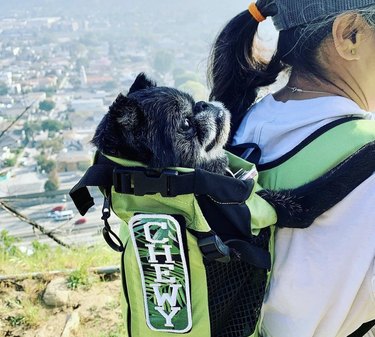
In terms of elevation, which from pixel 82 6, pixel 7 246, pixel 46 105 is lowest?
pixel 82 6

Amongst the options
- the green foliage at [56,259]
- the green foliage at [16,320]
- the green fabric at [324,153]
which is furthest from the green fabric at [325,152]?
the green foliage at [56,259]

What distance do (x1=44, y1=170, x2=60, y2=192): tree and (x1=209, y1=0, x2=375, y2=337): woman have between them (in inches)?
242

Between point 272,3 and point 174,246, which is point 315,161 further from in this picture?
point 272,3

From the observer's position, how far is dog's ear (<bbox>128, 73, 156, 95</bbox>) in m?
1.30

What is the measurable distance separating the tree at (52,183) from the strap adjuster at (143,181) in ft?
20.5

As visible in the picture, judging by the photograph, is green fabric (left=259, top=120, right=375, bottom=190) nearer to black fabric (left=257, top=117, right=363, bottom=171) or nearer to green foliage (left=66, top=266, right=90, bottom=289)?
black fabric (left=257, top=117, right=363, bottom=171)

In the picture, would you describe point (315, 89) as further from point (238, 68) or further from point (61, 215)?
point (61, 215)

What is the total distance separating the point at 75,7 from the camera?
31891 millimetres

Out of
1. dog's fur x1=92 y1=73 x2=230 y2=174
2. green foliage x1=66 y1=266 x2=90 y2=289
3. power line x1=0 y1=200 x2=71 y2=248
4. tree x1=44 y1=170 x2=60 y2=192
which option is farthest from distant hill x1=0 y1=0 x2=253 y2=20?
dog's fur x1=92 y1=73 x2=230 y2=174

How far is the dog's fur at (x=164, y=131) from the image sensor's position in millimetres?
1088

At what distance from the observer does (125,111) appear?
110 centimetres

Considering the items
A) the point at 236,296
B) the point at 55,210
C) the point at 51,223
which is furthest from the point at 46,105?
the point at 236,296

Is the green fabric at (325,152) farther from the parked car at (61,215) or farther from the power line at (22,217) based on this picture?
the parked car at (61,215)

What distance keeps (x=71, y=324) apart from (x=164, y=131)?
171 cm
